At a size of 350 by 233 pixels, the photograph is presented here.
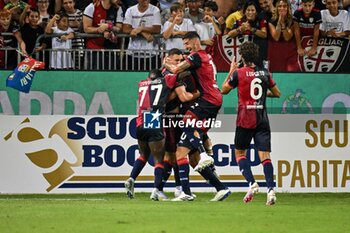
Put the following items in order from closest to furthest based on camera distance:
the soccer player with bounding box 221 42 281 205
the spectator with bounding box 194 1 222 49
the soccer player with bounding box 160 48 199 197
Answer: the soccer player with bounding box 221 42 281 205, the soccer player with bounding box 160 48 199 197, the spectator with bounding box 194 1 222 49

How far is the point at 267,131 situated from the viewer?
16.5 meters

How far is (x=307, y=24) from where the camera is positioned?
21.9 meters

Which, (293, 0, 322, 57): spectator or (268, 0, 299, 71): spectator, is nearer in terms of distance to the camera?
(268, 0, 299, 71): spectator

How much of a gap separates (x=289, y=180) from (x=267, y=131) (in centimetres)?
540

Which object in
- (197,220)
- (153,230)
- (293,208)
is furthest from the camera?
(293,208)

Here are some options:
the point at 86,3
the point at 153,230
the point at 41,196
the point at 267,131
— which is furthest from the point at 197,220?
the point at 86,3

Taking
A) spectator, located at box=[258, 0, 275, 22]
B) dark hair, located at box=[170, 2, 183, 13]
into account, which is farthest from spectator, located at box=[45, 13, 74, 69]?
spectator, located at box=[258, 0, 275, 22]

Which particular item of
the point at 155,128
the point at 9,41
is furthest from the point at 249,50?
the point at 9,41

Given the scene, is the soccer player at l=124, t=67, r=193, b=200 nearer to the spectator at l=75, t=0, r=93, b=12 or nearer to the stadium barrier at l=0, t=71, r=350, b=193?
the stadium barrier at l=0, t=71, r=350, b=193

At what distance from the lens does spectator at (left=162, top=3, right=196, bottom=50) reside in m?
21.5

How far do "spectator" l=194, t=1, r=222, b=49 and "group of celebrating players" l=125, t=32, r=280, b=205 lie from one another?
353 cm

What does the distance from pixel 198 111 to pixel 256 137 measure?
4.67 ft

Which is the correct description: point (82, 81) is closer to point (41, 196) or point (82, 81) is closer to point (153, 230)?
point (41, 196)

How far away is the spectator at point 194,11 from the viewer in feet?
71.8
